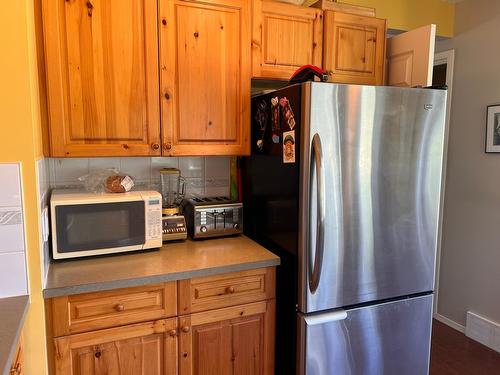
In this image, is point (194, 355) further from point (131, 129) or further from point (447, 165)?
point (447, 165)

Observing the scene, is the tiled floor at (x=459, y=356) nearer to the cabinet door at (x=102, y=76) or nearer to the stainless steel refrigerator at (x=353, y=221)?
the stainless steel refrigerator at (x=353, y=221)

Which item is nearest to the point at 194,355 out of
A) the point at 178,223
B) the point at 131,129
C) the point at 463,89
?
the point at 178,223

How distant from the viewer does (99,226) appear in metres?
1.70

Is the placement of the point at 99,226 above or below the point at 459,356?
above

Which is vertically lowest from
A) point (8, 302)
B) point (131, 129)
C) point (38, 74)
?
point (8, 302)

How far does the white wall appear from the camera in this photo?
102 inches

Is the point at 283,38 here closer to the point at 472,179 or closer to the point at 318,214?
the point at 318,214

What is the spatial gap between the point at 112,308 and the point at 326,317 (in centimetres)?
92

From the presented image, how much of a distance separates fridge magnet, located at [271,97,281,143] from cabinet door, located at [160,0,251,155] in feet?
0.59

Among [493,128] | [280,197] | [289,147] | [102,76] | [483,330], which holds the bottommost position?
[483,330]

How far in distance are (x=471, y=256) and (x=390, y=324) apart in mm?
1378

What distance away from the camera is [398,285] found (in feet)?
5.96

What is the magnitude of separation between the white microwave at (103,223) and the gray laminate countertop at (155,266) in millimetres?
58

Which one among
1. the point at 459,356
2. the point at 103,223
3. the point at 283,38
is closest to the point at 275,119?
the point at 283,38
